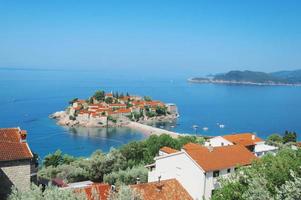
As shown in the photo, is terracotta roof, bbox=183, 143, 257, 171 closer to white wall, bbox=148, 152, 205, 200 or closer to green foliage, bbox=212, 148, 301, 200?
white wall, bbox=148, 152, 205, 200

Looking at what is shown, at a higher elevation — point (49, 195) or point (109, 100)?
point (49, 195)

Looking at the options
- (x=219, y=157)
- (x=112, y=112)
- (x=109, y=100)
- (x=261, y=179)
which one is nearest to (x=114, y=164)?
(x=219, y=157)

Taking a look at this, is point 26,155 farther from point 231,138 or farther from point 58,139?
point 58,139

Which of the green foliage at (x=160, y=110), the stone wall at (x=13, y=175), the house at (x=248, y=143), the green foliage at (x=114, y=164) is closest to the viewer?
the stone wall at (x=13, y=175)

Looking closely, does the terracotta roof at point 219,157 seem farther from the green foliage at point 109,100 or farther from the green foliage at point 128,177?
the green foliage at point 109,100

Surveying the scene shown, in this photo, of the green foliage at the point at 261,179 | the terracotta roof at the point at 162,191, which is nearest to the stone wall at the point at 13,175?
the terracotta roof at the point at 162,191

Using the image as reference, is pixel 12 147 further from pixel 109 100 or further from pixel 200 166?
pixel 109 100
